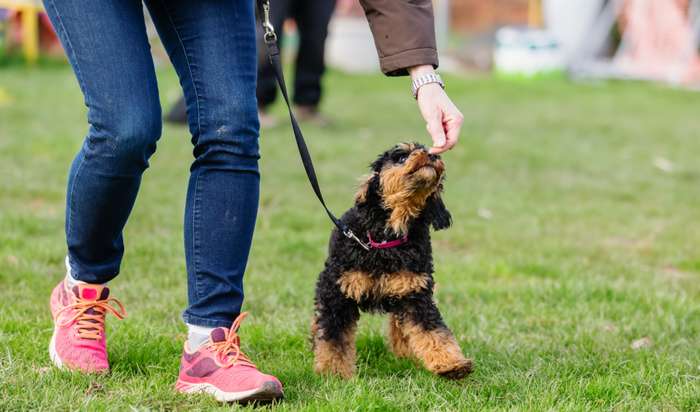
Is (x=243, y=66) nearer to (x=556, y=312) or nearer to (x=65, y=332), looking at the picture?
(x=65, y=332)

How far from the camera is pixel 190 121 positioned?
2844mm

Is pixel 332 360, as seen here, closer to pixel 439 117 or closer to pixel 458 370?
pixel 458 370

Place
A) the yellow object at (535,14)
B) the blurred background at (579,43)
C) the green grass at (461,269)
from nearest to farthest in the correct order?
the green grass at (461,269) < the blurred background at (579,43) < the yellow object at (535,14)

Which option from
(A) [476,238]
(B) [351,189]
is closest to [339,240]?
(A) [476,238]

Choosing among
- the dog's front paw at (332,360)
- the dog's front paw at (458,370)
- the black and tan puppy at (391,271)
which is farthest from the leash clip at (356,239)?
the dog's front paw at (458,370)

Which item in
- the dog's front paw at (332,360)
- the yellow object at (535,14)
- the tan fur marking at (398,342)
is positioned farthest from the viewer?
the yellow object at (535,14)

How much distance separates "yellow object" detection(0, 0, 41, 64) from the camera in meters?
13.1

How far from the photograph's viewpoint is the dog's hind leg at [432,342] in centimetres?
302

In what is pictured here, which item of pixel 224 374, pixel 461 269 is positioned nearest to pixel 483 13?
pixel 461 269

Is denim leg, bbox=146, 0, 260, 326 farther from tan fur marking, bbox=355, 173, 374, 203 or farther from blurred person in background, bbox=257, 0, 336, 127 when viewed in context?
blurred person in background, bbox=257, 0, 336, 127

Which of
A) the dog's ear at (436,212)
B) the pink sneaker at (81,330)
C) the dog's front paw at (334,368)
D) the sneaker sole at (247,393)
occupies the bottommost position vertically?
the dog's front paw at (334,368)

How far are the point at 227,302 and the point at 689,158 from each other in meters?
7.08

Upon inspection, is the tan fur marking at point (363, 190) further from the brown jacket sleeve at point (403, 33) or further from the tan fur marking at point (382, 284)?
the brown jacket sleeve at point (403, 33)

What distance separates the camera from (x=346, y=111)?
11.0 m
